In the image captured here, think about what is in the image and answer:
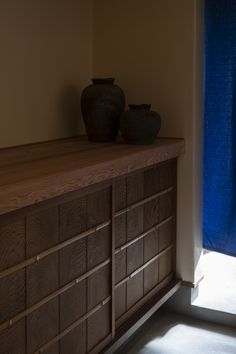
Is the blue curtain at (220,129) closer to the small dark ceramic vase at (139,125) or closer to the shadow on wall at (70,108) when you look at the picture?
the small dark ceramic vase at (139,125)

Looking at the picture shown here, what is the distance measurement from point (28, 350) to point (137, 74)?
1645 mm

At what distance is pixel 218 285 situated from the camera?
10.0 feet

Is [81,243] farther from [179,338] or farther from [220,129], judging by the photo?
[220,129]

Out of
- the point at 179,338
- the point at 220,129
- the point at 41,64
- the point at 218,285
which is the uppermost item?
the point at 41,64

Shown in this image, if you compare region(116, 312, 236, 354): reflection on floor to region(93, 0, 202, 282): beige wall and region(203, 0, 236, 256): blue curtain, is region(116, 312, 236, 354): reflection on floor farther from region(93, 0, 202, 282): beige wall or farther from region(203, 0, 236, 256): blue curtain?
region(203, 0, 236, 256): blue curtain

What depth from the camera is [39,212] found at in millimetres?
1689

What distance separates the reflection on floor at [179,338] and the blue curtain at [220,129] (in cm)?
42

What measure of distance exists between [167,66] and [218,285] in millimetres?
1280

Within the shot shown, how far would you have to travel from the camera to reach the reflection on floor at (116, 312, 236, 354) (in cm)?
257

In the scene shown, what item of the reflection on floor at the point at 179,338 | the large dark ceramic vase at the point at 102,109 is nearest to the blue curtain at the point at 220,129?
the reflection on floor at the point at 179,338

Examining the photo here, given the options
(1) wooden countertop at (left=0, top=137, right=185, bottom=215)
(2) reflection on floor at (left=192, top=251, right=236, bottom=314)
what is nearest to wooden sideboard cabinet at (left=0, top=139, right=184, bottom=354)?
(1) wooden countertop at (left=0, top=137, right=185, bottom=215)

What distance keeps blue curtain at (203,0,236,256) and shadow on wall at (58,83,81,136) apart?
27.4 inches

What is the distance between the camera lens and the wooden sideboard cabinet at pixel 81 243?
1.63m

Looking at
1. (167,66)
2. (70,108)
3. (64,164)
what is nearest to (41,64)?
(70,108)
